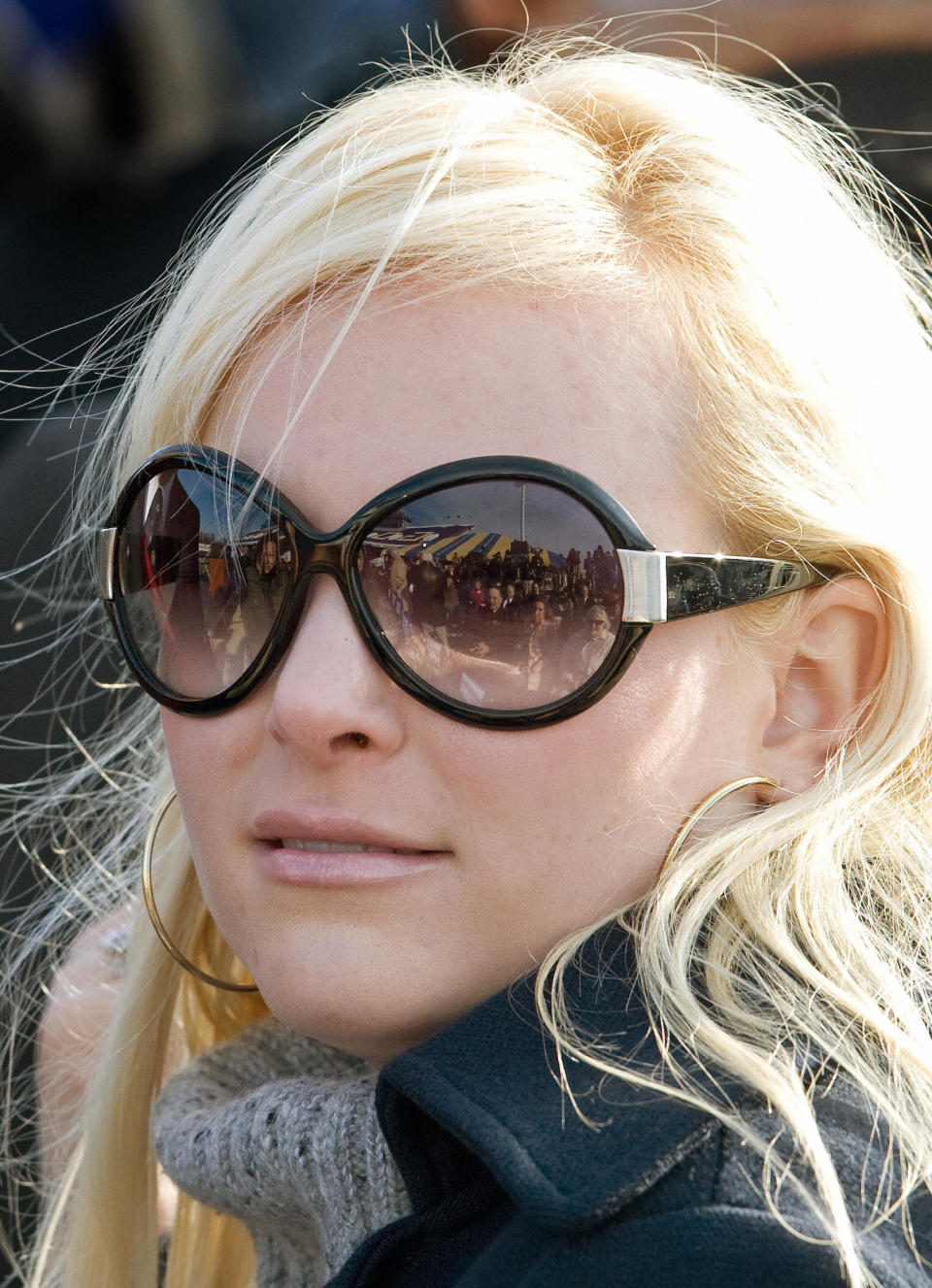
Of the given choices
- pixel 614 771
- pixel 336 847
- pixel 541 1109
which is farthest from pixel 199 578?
Result: pixel 541 1109

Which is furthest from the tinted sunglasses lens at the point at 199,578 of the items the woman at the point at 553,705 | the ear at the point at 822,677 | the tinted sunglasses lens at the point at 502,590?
the ear at the point at 822,677

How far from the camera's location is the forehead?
115 cm

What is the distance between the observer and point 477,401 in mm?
1149

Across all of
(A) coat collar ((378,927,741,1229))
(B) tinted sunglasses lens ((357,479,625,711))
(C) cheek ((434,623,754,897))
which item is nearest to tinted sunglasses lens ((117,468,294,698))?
(B) tinted sunglasses lens ((357,479,625,711))

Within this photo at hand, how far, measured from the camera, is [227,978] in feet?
5.68

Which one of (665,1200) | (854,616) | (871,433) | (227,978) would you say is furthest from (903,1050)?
(227,978)

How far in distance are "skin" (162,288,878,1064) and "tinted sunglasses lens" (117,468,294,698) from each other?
41 millimetres

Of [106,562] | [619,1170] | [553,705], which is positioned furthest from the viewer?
[106,562]

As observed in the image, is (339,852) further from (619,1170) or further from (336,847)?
(619,1170)

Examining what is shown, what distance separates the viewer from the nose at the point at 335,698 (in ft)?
3.67

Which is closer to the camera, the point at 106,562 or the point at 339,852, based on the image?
the point at 339,852

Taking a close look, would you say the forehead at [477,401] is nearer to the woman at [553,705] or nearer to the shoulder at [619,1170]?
the woman at [553,705]

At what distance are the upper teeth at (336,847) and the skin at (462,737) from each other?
0.02 metres

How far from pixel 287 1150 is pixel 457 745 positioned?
41 centimetres
